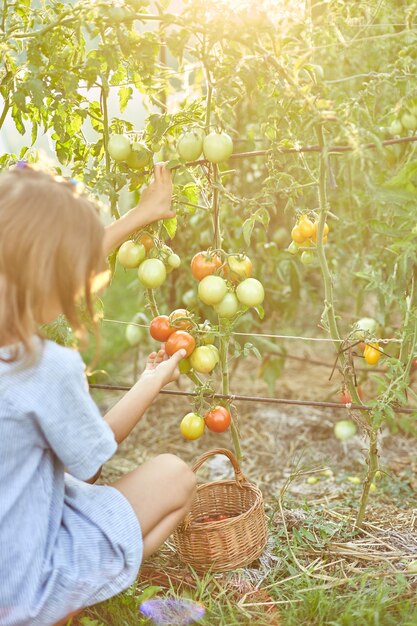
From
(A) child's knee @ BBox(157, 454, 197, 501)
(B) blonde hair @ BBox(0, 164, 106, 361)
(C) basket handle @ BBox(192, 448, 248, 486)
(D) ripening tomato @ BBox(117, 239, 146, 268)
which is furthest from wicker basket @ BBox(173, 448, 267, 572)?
(B) blonde hair @ BBox(0, 164, 106, 361)

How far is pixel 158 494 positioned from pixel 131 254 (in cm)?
61

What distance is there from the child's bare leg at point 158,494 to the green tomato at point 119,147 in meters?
0.75

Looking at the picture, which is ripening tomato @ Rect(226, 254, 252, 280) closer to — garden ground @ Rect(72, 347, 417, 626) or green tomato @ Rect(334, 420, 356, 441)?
garden ground @ Rect(72, 347, 417, 626)

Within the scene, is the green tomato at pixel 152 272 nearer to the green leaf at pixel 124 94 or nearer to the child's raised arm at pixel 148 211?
the child's raised arm at pixel 148 211

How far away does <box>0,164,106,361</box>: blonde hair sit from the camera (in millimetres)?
1455

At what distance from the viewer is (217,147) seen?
1.83m

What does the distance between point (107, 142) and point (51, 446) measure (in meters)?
0.87

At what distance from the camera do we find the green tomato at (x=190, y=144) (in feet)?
6.13

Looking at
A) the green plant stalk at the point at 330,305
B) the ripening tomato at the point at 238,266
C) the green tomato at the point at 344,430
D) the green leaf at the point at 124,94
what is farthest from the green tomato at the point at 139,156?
the green tomato at the point at 344,430

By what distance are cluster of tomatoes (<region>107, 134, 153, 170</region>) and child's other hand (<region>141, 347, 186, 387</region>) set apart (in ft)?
1.60

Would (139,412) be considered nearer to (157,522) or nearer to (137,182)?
(157,522)

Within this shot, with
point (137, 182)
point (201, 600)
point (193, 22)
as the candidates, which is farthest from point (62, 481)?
point (193, 22)

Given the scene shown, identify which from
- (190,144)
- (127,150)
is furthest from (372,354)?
(127,150)

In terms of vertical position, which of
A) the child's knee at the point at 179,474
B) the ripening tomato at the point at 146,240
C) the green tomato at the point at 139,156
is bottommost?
the child's knee at the point at 179,474
